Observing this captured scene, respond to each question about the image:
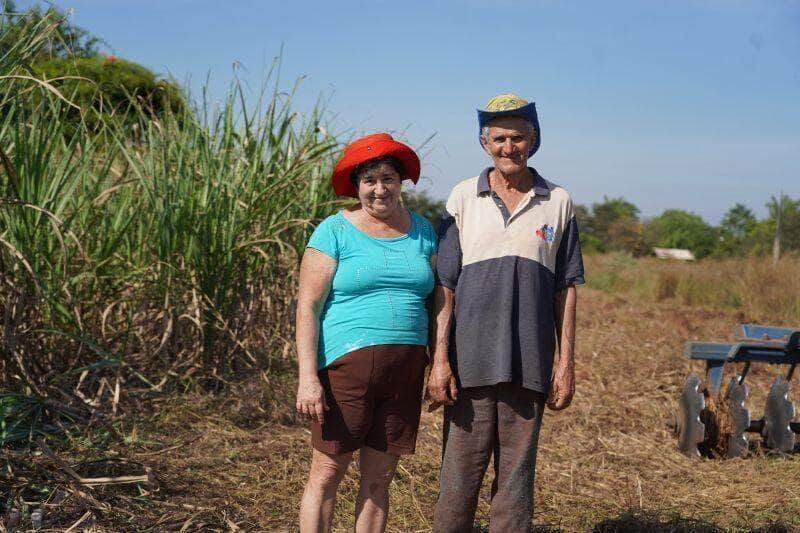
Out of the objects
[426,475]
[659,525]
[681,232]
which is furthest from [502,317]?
[681,232]

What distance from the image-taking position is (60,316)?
430 cm

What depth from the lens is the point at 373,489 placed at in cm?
277

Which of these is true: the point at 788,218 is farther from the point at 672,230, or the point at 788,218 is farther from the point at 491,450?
the point at 672,230

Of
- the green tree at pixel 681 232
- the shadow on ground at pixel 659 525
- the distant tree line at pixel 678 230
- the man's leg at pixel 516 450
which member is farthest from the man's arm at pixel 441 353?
the green tree at pixel 681 232

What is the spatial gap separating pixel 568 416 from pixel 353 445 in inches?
122

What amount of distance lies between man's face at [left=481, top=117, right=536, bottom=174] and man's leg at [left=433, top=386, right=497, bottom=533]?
70 centimetres

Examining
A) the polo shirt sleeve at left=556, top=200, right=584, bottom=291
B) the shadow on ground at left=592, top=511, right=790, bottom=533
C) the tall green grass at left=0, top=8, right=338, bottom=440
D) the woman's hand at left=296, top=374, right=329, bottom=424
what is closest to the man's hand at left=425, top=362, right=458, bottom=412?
the woman's hand at left=296, top=374, right=329, bottom=424

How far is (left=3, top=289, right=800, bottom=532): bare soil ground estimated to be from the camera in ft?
11.4

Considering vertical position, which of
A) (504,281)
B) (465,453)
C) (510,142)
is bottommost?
(465,453)

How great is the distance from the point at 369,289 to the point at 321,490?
655 mm

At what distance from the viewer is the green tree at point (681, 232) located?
40256 mm

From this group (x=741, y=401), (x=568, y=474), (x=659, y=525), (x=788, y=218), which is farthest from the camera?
(x=788, y=218)

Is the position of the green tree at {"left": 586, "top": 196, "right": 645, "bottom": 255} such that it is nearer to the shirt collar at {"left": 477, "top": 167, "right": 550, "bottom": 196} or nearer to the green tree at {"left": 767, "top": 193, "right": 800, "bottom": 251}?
the green tree at {"left": 767, "top": 193, "right": 800, "bottom": 251}

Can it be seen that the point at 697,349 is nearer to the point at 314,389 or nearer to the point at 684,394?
the point at 684,394
